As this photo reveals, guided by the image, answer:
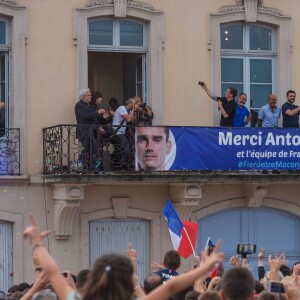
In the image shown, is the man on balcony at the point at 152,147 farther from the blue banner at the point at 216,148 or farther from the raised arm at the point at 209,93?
the raised arm at the point at 209,93

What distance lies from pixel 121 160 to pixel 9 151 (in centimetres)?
197

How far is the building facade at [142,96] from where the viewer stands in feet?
66.0

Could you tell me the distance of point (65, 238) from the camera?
20141 mm

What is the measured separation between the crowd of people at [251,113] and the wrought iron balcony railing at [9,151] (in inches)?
137

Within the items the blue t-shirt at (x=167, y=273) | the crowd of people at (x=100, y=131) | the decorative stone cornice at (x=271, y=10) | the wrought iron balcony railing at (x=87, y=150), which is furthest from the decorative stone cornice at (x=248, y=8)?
the blue t-shirt at (x=167, y=273)

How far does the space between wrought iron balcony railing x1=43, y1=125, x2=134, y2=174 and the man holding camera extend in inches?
74.5

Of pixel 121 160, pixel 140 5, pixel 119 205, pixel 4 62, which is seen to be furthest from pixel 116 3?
pixel 119 205

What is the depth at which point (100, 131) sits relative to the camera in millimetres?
19719

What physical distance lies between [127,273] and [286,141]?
1466 centimetres

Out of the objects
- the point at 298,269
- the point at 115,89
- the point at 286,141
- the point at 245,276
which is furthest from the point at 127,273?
the point at 115,89

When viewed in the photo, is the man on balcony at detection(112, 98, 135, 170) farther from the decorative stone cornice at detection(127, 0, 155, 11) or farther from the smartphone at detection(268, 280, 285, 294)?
the smartphone at detection(268, 280, 285, 294)

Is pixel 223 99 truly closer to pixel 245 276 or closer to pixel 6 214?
pixel 6 214

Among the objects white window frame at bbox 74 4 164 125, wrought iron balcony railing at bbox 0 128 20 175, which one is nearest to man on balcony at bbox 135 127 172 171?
white window frame at bbox 74 4 164 125

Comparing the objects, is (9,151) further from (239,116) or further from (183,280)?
(183,280)
